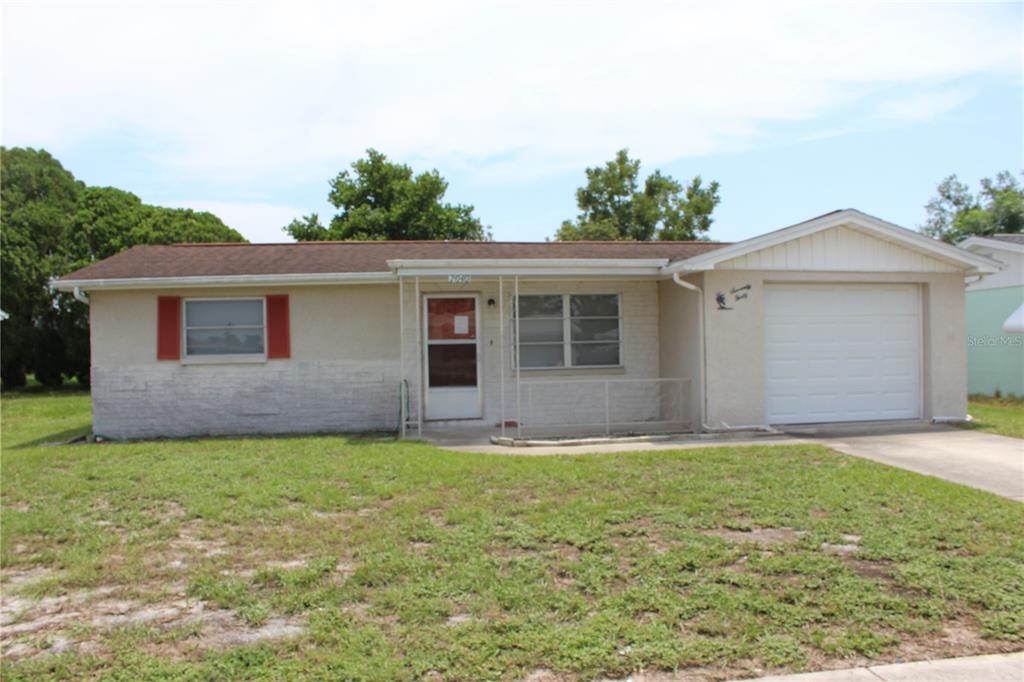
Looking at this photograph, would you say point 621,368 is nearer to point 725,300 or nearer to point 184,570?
point 725,300

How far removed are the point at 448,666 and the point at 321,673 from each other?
0.65 meters

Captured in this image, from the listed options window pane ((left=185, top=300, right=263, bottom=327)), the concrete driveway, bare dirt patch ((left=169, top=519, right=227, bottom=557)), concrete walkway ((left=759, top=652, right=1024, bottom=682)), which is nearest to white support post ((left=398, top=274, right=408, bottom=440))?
window pane ((left=185, top=300, right=263, bottom=327))

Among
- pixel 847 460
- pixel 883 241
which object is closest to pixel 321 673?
pixel 847 460

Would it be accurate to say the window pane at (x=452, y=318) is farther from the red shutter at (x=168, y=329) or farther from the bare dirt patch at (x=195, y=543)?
the bare dirt patch at (x=195, y=543)

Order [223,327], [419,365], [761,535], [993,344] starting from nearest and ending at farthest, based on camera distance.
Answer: [761,535] < [419,365] < [223,327] < [993,344]

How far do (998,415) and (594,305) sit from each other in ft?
23.6

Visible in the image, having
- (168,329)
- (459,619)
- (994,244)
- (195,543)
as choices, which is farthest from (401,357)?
(994,244)

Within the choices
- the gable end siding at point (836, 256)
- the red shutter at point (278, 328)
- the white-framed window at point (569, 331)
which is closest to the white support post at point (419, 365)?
the white-framed window at point (569, 331)

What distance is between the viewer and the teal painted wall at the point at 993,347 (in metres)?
16.2

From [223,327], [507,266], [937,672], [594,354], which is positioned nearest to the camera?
[937,672]

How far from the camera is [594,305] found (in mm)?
13453

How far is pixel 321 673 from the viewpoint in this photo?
4.05 meters

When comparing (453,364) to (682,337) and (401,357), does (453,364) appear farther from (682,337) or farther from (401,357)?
(682,337)

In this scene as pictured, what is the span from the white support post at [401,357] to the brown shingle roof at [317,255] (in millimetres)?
661
